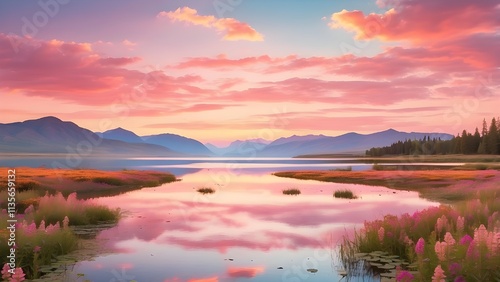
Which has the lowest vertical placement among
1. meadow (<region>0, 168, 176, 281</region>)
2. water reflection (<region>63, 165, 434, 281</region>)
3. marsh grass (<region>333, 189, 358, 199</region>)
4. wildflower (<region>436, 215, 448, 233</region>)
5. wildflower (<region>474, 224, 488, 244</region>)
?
water reflection (<region>63, 165, 434, 281</region>)

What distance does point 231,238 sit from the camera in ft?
73.4

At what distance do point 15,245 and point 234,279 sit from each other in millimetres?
7444

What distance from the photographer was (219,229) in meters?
25.0

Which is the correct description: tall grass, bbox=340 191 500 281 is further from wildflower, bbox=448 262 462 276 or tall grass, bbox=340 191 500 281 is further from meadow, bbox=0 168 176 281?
meadow, bbox=0 168 176 281

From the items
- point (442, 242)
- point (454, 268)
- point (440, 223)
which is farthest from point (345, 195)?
point (454, 268)

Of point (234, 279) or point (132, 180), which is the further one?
point (132, 180)

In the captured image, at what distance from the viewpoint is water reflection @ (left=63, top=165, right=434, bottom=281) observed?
15711mm

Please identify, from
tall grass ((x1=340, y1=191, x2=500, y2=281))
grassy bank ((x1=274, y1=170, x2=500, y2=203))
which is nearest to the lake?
tall grass ((x1=340, y1=191, x2=500, y2=281))

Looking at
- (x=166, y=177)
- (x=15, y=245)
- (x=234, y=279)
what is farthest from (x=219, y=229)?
(x=166, y=177)

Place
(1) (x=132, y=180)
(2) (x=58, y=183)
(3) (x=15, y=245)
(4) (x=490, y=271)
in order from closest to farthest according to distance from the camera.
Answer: (4) (x=490, y=271)
(3) (x=15, y=245)
(2) (x=58, y=183)
(1) (x=132, y=180)

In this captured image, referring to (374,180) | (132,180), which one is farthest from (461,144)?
(132,180)

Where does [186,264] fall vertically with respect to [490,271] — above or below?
below

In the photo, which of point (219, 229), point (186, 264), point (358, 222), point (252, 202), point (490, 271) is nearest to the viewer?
point (490, 271)

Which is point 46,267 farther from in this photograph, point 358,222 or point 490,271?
point 358,222
